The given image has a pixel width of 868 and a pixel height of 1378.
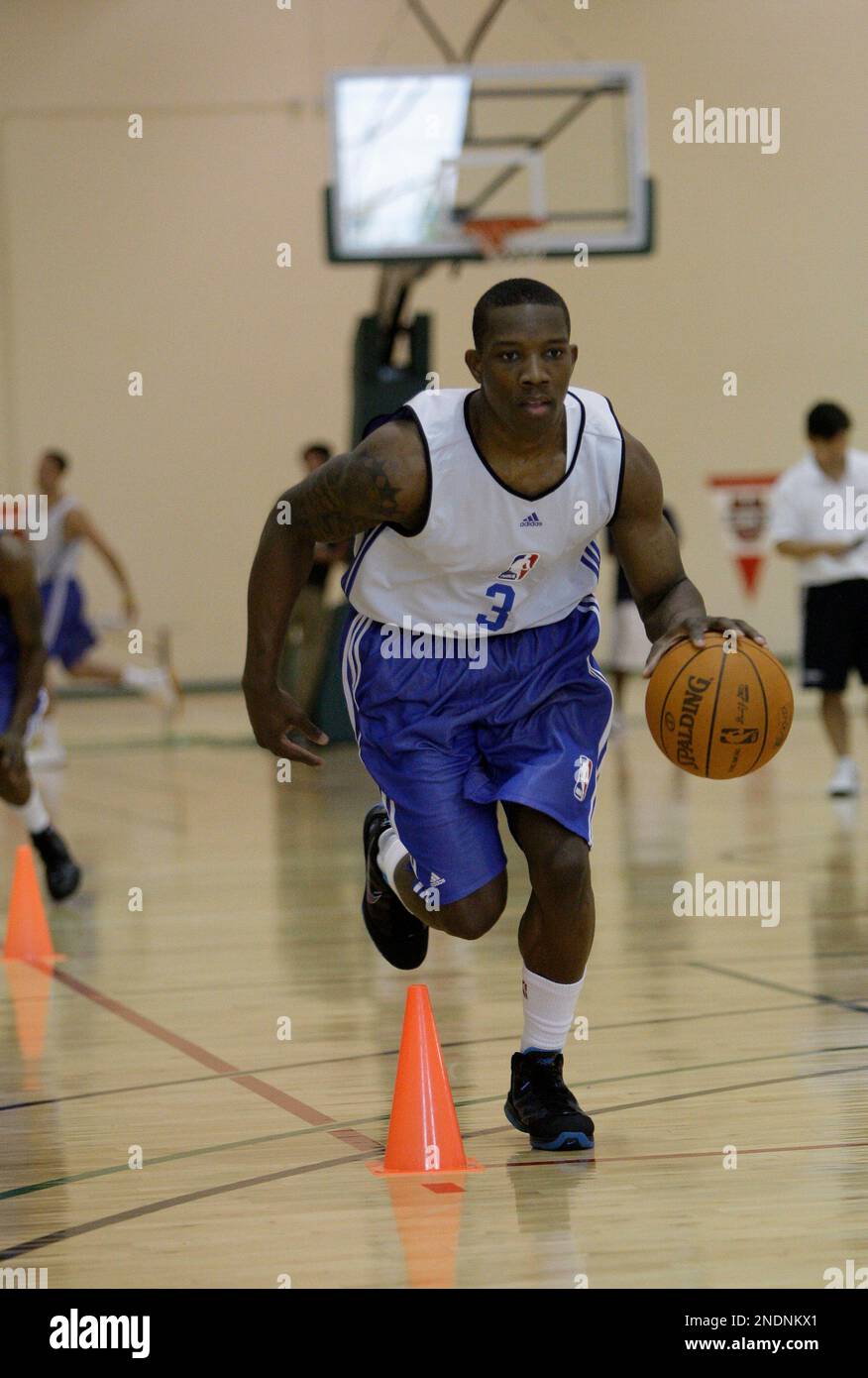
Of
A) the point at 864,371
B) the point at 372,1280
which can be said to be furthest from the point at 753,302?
the point at 372,1280

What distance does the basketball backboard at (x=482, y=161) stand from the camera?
1135 centimetres

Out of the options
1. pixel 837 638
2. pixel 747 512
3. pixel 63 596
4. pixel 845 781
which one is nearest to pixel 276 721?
pixel 837 638

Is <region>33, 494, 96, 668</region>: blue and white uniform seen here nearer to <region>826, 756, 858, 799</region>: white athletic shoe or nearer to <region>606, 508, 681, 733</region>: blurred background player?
<region>606, 508, 681, 733</region>: blurred background player

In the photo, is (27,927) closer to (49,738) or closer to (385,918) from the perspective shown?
(385,918)

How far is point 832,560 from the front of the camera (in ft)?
29.8

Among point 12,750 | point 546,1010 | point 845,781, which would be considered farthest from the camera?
point 845,781

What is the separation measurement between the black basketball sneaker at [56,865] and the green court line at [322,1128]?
10.4ft

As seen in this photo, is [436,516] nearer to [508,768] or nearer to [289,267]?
[508,768]

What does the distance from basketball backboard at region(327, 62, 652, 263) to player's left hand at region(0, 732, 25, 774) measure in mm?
5773

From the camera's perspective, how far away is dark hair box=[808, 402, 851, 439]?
8898 millimetres

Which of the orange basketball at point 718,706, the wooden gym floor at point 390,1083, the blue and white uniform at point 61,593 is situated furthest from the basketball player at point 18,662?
the blue and white uniform at point 61,593

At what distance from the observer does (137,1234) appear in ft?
10.5

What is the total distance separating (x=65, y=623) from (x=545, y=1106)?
30.3 feet

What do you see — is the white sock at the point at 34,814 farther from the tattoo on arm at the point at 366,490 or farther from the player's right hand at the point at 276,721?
the tattoo on arm at the point at 366,490
